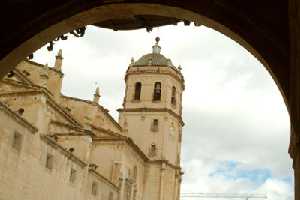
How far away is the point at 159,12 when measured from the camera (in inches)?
180

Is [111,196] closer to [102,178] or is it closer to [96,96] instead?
[102,178]

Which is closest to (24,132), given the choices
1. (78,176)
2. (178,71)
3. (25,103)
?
(25,103)

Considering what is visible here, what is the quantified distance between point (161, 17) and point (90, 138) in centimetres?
2992

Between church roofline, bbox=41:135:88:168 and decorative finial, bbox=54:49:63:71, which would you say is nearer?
church roofline, bbox=41:135:88:168

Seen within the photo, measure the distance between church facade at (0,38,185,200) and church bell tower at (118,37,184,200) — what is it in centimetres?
9

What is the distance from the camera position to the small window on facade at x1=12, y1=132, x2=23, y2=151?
24791 mm

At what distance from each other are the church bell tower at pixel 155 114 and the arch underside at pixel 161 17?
45666 mm

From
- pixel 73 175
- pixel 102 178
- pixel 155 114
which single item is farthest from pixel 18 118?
pixel 155 114

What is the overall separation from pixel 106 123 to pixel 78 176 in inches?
618

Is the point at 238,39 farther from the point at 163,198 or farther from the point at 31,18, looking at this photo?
the point at 163,198

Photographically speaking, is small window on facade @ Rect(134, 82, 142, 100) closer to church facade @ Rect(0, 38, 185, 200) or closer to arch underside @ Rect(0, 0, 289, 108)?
church facade @ Rect(0, 38, 185, 200)

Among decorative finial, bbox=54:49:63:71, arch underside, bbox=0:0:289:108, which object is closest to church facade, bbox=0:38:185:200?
decorative finial, bbox=54:49:63:71

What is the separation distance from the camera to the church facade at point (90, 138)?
84.2 feet

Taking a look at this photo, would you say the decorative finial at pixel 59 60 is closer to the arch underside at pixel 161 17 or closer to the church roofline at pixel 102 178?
the church roofline at pixel 102 178
